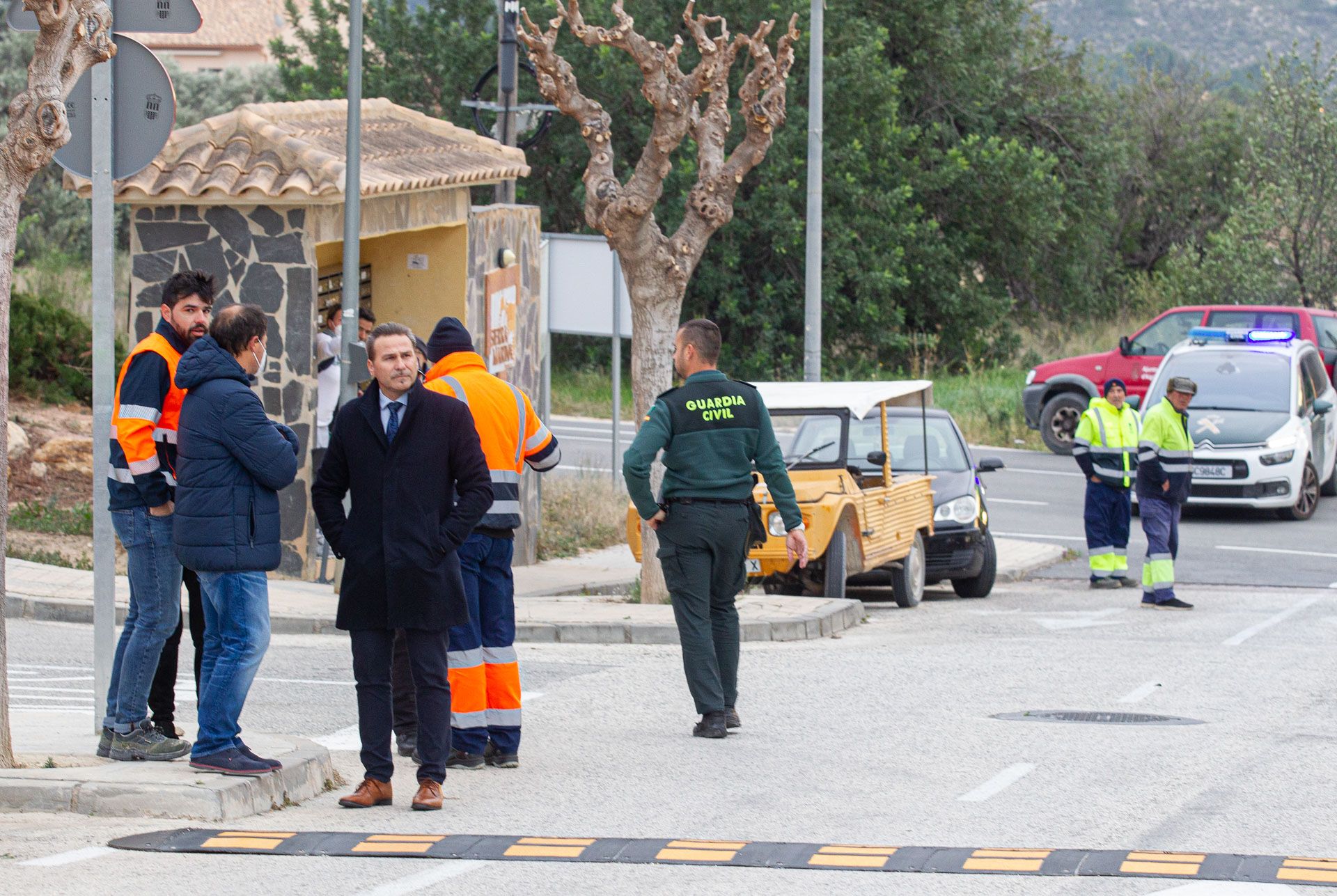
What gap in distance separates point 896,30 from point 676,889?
35443 mm

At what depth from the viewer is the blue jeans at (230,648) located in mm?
7344

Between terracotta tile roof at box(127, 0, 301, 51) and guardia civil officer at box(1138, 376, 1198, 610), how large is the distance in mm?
58613

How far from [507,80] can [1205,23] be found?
134m

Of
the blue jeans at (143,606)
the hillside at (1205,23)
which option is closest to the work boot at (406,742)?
the blue jeans at (143,606)

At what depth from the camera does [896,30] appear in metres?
39.8

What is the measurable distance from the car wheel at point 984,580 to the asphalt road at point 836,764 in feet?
9.57

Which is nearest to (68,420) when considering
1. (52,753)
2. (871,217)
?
(52,753)

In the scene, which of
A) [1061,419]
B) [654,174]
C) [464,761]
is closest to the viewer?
[464,761]

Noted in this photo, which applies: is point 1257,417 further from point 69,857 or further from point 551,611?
point 69,857

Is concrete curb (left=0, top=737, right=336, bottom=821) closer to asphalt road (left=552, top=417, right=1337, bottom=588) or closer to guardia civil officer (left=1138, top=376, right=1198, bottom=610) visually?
guardia civil officer (left=1138, top=376, right=1198, bottom=610)

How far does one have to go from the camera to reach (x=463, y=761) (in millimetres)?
8336

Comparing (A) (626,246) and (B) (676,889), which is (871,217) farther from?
(B) (676,889)

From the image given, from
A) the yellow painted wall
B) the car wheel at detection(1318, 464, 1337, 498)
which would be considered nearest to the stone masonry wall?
the yellow painted wall

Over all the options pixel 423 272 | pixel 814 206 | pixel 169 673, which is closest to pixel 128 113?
pixel 169 673
